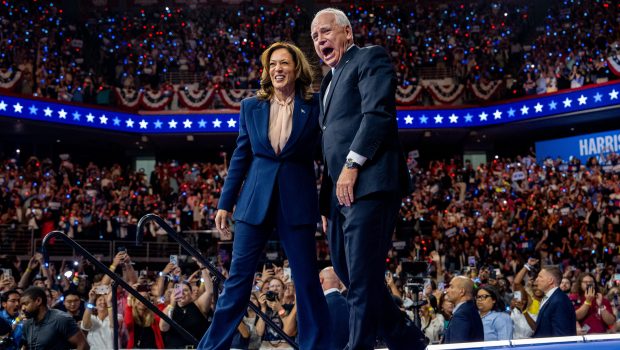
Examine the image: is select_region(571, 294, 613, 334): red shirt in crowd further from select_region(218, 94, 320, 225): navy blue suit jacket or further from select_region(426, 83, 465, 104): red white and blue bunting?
select_region(426, 83, 465, 104): red white and blue bunting

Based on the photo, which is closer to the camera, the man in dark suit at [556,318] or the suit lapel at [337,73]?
the suit lapel at [337,73]

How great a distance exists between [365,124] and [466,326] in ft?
10.1

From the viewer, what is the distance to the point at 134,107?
20875 mm

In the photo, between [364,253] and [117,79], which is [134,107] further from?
[364,253]

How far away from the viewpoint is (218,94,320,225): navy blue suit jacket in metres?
3.39

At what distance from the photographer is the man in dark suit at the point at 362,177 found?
2.98 metres

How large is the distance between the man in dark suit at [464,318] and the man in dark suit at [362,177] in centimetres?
253

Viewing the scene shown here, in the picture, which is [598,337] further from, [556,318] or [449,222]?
[449,222]

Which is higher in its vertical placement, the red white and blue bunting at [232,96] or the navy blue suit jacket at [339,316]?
the red white and blue bunting at [232,96]

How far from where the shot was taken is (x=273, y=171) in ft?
11.2

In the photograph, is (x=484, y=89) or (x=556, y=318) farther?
(x=484, y=89)

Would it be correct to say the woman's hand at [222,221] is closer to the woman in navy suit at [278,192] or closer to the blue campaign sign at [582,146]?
the woman in navy suit at [278,192]

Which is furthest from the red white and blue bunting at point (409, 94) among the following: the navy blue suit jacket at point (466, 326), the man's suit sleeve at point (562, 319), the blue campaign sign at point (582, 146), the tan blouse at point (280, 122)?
the tan blouse at point (280, 122)

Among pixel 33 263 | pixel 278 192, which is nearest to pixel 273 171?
pixel 278 192
